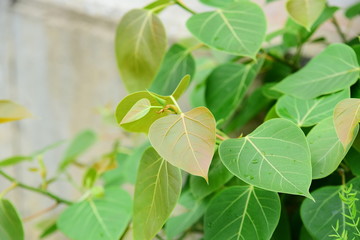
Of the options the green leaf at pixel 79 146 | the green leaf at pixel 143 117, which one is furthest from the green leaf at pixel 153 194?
the green leaf at pixel 79 146

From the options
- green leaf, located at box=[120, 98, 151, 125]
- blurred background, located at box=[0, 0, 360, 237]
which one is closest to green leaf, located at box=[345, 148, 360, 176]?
green leaf, located at box=[120, 98, 151, 125]

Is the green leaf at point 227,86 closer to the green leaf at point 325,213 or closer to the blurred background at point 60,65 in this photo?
the green leaf at point 325,213

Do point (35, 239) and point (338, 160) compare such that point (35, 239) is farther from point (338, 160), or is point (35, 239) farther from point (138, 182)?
point (338, 160)

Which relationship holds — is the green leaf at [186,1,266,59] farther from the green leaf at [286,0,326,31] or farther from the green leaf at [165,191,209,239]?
the green leaf at [165,191,209,239]

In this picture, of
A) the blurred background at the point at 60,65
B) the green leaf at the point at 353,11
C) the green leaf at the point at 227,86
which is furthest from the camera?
the blurred background at the point at 60,65

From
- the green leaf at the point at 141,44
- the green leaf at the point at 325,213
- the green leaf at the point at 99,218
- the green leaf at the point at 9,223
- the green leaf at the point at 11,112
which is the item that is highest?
the green leaf at the point at 141,44

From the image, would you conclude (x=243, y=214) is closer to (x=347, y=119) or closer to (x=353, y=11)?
(x=347, y=119)

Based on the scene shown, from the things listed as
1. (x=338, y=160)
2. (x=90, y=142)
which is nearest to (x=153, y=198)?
(x=338, y=160)
